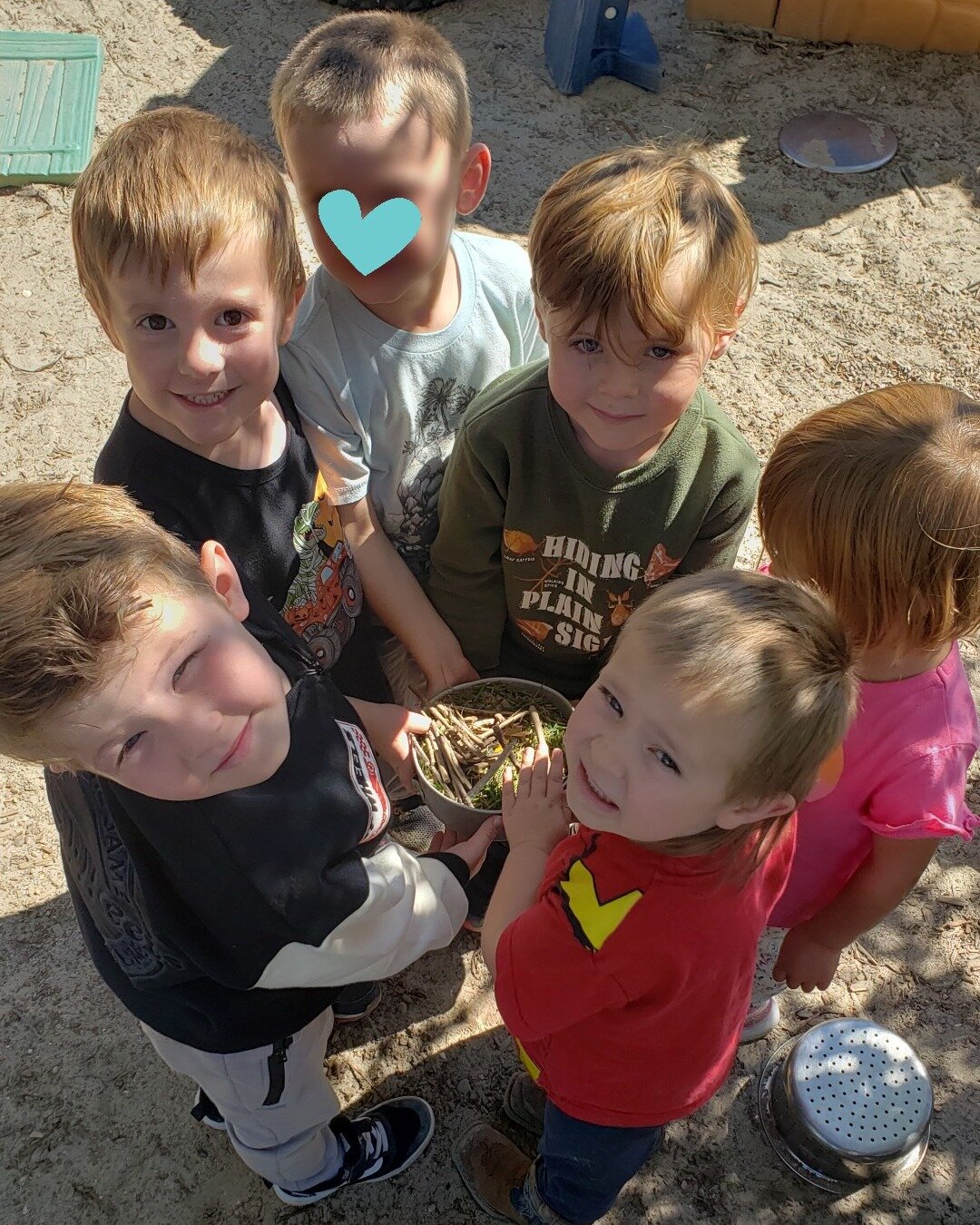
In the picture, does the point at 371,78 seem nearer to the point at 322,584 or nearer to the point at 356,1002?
the point at 322,584

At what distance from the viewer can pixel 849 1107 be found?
2.45 meters

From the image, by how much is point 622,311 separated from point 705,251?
198mm

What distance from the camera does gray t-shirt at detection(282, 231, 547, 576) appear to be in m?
2.36

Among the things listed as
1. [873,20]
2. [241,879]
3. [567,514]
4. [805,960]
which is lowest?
[805,960]

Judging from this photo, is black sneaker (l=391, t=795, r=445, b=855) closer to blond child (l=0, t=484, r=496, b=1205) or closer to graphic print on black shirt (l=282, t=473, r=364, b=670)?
graphic print on black shirt (l=282, t=473, r=364, b=670)

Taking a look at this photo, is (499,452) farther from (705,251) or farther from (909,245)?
(909,245)

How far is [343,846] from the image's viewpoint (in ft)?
6.08

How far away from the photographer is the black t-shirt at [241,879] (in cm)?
170

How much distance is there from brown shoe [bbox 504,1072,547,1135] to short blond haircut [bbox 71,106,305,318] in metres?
1.95

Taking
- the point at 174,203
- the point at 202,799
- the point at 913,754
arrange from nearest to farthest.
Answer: the point at 202,799, the point at 913,754, the point at 174,203

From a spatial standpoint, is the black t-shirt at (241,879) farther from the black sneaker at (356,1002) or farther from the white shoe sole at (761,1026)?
the white shoe sole at (761,1026)

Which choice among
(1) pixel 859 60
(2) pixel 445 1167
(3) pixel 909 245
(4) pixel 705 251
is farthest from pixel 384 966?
(1) pixel 859 60

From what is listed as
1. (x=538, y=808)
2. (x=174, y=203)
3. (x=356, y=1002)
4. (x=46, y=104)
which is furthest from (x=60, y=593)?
(x=46, y=104)
